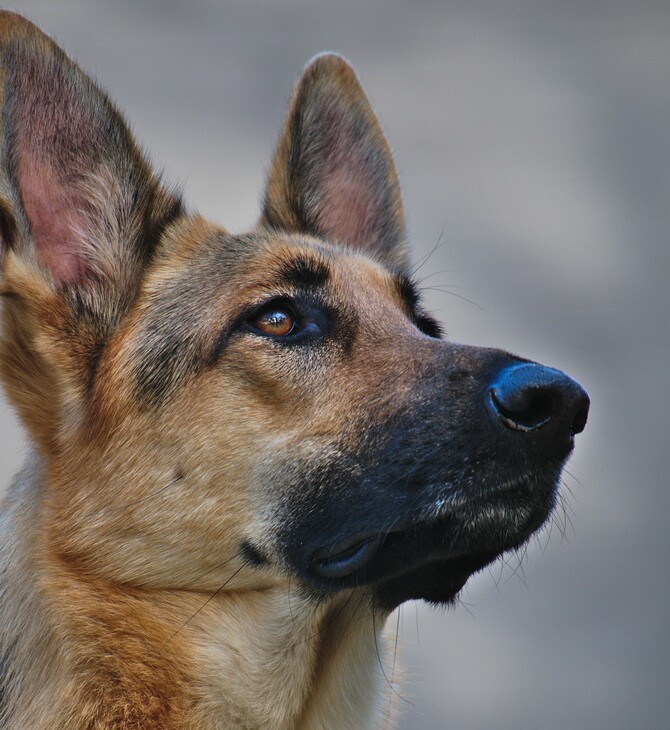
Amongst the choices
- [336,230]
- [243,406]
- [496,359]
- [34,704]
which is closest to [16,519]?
[34,704]

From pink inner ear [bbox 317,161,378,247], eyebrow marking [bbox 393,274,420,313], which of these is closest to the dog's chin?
eyebrow marking [bbox 393,274,420,313]

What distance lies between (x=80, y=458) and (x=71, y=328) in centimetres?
55

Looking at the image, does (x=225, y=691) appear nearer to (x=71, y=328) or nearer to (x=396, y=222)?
(x=71, y=328)

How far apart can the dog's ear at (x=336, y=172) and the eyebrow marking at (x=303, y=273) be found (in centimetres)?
104

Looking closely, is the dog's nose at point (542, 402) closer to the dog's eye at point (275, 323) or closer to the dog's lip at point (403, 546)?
the dog's lip at point (403, 546)

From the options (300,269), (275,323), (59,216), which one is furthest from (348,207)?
(59,216)

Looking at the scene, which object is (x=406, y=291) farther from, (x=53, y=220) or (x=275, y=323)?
(x=53, y=220)

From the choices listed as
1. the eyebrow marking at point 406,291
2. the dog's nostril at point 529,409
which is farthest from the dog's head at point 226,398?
the eyebrow marking at point 406,291

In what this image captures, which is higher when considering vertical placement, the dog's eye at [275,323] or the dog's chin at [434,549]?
the dog's eye at [275,323]

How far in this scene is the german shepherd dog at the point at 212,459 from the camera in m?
3.56

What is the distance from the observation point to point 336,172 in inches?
216

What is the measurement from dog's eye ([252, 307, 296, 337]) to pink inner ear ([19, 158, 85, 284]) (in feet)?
2.73

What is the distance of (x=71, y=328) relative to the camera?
4.10 meters

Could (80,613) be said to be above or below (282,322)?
below
